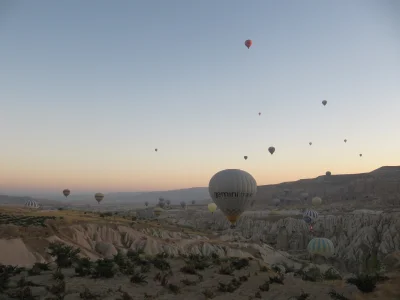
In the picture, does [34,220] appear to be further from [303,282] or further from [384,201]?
[384,201]

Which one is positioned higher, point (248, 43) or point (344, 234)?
point (248, 43)

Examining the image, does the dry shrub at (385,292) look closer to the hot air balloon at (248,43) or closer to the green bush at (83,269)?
the green bush at (83,269)

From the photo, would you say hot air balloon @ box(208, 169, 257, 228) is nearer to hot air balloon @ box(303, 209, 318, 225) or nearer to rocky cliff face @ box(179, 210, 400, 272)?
rocky cliff face @ box(179, 210, 400, 272)

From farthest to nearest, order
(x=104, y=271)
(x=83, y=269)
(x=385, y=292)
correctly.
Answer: (x=83, y=269)
(x=104, y=271)
(x=385, y=292)

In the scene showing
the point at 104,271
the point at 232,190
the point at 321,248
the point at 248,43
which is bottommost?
the point at 321,248

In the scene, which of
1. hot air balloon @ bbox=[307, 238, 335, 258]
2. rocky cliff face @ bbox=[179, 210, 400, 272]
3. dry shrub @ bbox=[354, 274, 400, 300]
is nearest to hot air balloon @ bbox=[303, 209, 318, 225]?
rocky cliff face @ bbox=[179, 210, 400, 272]

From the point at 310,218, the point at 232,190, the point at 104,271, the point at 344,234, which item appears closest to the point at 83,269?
the point at 104,271

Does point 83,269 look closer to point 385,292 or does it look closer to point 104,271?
point 104,271
